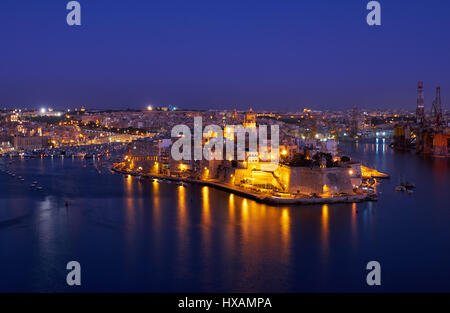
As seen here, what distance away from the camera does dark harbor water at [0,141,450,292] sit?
4555 mm

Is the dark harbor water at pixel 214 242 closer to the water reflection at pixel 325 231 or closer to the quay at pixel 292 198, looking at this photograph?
the water reflection at pixel 325 231

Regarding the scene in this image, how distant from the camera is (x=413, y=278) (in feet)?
15.2

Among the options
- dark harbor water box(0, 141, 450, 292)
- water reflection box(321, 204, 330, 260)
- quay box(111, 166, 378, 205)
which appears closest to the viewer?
dark harbor water box(0, 141, 450, 292)

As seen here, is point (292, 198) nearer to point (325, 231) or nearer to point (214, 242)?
point (325, 231)

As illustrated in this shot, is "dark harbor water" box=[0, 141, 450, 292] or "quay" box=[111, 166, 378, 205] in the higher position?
"quay" box=[111, 166, 378, 205]

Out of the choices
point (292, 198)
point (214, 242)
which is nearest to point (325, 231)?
point (214, 242)

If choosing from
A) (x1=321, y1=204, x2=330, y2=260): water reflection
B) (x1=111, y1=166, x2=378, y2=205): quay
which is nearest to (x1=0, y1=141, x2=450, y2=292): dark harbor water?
(x1=321, y1=204, x2=330, y2=260): water reflection

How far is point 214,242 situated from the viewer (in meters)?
5.68

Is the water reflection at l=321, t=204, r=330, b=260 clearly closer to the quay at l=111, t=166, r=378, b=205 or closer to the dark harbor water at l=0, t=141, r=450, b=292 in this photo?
the dark harbor water at l=0, t=141, r=450, b=292

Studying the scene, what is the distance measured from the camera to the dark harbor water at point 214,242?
14.9 feet

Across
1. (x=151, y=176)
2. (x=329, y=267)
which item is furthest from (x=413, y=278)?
(x=151, y=176)

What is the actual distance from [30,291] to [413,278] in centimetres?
344
